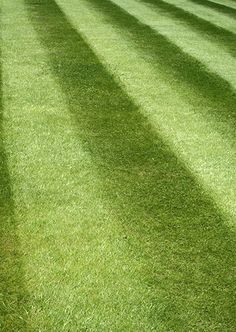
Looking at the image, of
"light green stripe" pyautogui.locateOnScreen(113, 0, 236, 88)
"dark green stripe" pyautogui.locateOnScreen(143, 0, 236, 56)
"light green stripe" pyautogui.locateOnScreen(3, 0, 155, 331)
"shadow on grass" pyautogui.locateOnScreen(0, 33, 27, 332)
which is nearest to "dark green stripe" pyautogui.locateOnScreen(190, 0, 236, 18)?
"dark green stripe" pyautogui.locateOnScreen(143, 0, 236, 56)

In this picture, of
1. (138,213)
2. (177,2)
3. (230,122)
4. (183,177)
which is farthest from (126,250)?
(177,2)

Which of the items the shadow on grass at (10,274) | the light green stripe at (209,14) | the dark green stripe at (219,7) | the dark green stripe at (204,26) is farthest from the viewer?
the dark green stripe at (219,7)

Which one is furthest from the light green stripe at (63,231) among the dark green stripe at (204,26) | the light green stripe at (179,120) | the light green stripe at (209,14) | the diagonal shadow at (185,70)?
the light green stripe at (209,14)

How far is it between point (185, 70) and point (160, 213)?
5206 millimetres

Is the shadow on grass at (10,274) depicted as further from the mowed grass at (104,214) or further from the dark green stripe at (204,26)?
the dark green stripe at (204,26)

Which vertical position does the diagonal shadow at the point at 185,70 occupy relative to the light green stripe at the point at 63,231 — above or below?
below

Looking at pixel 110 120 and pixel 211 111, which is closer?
pixel 110 120

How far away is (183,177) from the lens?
571 centimetres

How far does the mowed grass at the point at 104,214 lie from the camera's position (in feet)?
12.5

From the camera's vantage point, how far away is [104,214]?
4.95m

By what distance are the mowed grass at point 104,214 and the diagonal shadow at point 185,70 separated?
0.18 ft

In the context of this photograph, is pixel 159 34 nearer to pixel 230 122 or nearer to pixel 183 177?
pixel 230 122

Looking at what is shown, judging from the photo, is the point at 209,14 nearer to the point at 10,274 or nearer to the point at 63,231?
the point at 63,231

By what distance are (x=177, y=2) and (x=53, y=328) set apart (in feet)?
50.8
